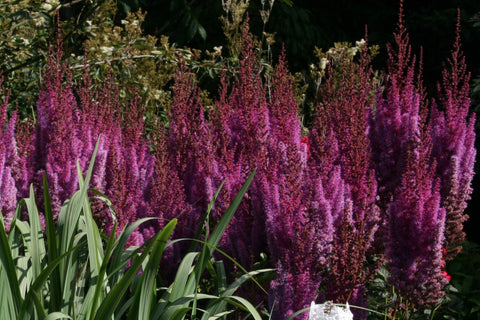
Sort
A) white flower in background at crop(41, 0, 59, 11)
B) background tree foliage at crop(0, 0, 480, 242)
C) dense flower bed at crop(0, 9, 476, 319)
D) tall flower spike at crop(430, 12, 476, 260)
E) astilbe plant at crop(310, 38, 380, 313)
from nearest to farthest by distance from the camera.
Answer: astilbe plant at crop(310, 38, 380, 313) → dense flower bed at crop(0, 9, 476, 319) → tall flower spike at crop(430, 12, 476, 260) → background tree foliage at crop(0, 0, 480, 242) → white flower in background at crop(41, 0, 59, 11)

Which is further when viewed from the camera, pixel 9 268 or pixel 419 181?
pixel 419 181

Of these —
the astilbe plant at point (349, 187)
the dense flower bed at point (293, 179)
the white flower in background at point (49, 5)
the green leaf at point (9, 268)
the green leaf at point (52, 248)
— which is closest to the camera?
the green leaf at point (9, 268)

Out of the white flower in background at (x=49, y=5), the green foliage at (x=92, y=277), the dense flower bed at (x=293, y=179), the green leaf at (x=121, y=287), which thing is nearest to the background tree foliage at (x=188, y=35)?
the white flower in background at (x=49, y=5)

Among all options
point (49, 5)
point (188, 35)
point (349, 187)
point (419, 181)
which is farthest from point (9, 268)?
point (188, 35)

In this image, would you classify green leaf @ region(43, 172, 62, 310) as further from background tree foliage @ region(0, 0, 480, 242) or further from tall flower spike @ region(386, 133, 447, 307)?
background tree foliage @ region(0, 0, 480, 242)

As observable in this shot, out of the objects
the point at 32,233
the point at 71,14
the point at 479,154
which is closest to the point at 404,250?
the point at 32,233

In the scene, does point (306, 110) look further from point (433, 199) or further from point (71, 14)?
point (433, 199)

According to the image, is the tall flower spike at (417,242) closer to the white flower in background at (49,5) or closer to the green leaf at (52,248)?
the green leaf at (52,248)

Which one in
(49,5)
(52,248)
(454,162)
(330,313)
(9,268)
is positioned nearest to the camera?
(330,313)

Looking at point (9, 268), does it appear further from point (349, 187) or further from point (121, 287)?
point (349, 187)

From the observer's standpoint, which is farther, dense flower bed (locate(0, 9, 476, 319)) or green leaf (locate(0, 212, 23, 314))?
dense flower bed (locate(0, 9, 476, 319))

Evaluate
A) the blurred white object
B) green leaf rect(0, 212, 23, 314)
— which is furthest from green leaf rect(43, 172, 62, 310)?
the blurred white object

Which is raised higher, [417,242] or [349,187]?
[349,187]

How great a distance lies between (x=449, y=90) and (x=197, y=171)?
4.68ft
